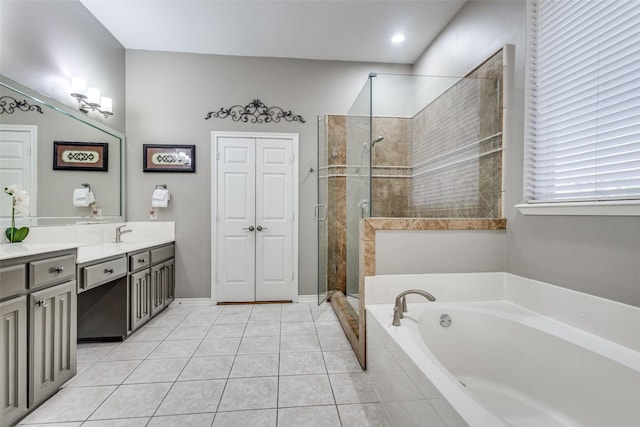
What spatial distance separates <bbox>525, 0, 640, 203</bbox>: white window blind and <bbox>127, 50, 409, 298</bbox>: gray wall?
2196 mm

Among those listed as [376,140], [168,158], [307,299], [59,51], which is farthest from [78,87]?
[307,299]

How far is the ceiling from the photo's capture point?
102 inches

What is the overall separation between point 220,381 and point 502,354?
166cm

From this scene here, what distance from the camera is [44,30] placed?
2.27 meters

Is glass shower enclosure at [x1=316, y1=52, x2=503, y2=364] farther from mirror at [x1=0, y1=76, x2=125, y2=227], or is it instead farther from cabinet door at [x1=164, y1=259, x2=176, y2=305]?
mirror at [x1=0, y1=76, x2=125, y2=227]

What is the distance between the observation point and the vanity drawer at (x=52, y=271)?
4.89ft

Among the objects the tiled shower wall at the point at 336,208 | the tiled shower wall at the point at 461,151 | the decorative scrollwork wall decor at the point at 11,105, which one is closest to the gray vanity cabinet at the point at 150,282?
the decorative scrollwork wall decor at the point at 11,105

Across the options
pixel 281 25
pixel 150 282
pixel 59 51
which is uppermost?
pixel 281 25

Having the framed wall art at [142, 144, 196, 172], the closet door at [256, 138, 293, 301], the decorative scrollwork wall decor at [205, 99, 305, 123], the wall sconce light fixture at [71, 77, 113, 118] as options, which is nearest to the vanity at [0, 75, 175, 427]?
the wall sconce light fixture at [71, 77, 113, 118]

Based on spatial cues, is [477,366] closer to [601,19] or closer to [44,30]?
[601,19]

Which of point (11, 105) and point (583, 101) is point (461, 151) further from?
point (11, 105)

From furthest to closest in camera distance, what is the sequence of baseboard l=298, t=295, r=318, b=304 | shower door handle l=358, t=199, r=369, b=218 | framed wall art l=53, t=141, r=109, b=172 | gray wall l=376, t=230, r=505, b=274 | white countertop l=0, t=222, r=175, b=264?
baseboard l=298, t=295, r=318, b=304, framed wall art l=53, t=141, r=109, b=172, shower door handle l=358, t=199, r=369, b=218, gray wall l=376, t=230, r=505, b=274, white countertop l=0, t=222, r=175, b=264

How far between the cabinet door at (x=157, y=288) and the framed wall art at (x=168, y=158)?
113cm

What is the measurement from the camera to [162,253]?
120 inches
